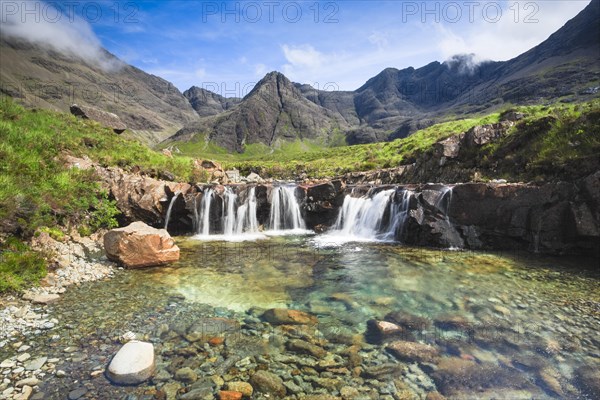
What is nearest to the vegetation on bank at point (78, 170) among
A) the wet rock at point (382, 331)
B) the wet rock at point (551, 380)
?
the wet rock at point (382, 331)

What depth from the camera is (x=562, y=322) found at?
7.81 metres

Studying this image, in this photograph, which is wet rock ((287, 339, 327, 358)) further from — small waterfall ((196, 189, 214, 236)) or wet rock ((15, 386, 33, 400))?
small waterfall ((196, 189, 214, 236))

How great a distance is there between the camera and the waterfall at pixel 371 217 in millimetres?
19547

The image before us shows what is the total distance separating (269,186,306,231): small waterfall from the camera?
24297 mm

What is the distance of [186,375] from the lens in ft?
18.9

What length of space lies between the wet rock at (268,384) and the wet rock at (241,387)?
0.10 m

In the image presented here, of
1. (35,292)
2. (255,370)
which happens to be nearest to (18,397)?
(255,370)

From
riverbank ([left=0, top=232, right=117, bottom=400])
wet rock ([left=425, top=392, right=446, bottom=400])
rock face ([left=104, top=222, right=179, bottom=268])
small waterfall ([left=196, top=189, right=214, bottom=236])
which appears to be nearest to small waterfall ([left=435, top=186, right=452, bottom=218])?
wet rock ([left=425, top=392, right=446, bottom=400])

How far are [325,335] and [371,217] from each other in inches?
570

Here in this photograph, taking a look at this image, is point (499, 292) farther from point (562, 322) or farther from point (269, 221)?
point (269, 221)

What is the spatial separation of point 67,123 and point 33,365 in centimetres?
2495

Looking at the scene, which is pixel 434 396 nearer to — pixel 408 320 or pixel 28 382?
pixel 408 320

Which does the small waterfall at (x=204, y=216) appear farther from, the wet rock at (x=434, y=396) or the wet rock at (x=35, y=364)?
the wet rock at (x=434, y=396)

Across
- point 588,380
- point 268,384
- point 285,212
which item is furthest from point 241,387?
point 285,212
